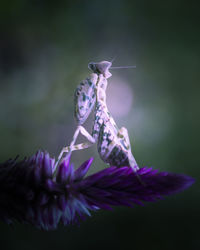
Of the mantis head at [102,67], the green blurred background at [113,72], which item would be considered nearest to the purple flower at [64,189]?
the mantis head at [102,67]

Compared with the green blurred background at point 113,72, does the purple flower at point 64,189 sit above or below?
below

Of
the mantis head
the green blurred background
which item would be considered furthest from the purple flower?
the green blurred background

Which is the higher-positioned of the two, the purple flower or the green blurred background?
the green blurred background

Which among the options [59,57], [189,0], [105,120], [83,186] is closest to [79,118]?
[105,120]

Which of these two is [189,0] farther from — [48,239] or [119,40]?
[48,239]

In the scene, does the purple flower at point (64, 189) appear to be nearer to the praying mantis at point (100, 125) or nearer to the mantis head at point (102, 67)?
the praying mantis at point (100, 125)

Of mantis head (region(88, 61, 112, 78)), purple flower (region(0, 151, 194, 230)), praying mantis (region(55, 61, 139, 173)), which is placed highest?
mantis head (region(88, 61, 112, 78))

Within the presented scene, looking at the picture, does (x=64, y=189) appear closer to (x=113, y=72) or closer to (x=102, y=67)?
(x=102, y=67)

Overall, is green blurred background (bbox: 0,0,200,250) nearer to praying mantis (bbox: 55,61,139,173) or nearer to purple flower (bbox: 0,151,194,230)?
praying mantis (bbox: 55,61,139,173)
